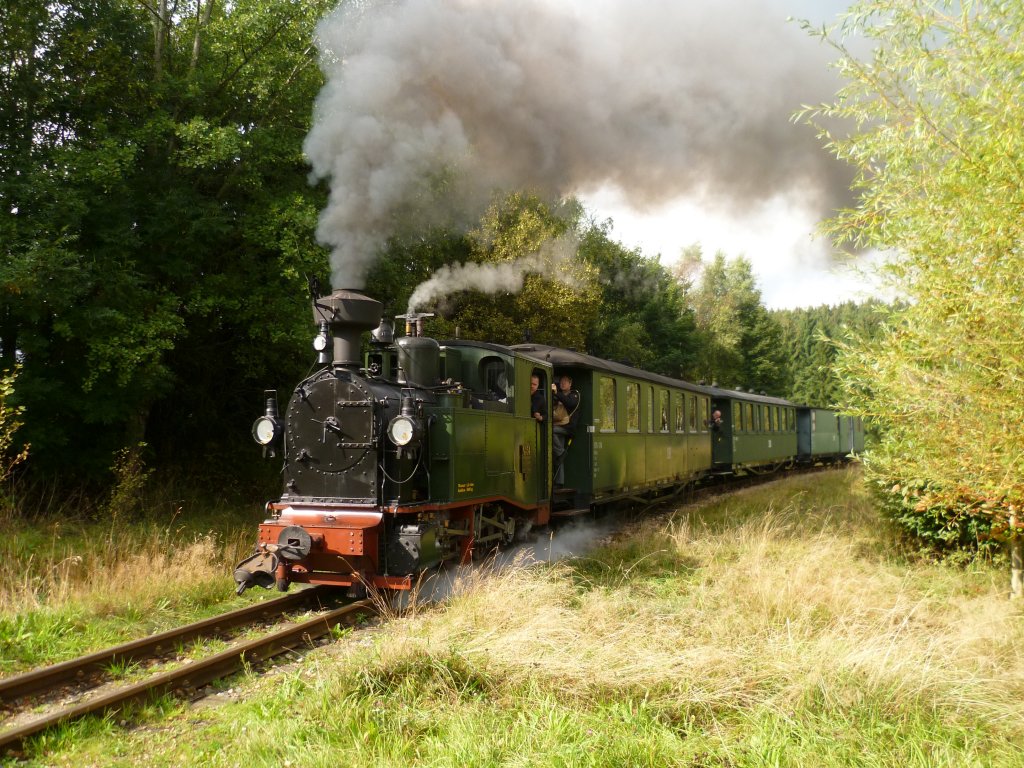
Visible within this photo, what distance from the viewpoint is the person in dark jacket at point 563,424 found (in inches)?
423

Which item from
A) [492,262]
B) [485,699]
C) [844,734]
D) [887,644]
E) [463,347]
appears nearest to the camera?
[844,734]

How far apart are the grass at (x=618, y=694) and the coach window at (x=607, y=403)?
4.73 meters

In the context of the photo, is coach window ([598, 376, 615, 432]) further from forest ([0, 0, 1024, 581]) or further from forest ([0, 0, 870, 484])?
forest ([0, 0, 1024, 581])

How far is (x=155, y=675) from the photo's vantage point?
5090 mm

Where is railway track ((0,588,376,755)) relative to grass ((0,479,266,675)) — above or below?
below

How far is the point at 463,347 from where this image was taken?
8.74 m

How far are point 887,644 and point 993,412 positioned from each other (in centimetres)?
191

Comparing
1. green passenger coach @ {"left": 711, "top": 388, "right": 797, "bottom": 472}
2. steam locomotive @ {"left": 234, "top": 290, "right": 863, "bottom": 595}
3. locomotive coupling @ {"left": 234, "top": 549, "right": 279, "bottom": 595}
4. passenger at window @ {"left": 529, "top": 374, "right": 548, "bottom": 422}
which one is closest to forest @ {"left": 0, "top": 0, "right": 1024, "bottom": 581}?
steam locomotive @ {"left": 234, "top": 290, "right": 863, "bottom": 595}

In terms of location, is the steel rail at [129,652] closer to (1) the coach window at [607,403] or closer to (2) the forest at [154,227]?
(2) the forest at [154,227]

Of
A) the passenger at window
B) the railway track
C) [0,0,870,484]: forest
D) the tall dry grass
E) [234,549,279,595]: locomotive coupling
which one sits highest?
[0,0,870,484]: forest

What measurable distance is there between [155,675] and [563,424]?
258 inches

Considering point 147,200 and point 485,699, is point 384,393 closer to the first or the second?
point 485,699

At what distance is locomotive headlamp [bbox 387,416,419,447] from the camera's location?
22.3 feet

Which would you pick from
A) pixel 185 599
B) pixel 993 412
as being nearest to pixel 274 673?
pixel 185 599
